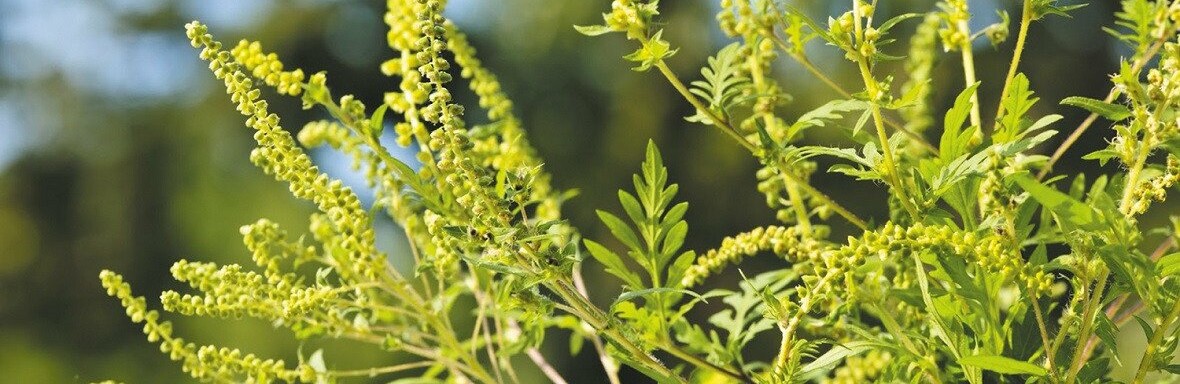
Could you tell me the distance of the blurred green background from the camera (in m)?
8.42

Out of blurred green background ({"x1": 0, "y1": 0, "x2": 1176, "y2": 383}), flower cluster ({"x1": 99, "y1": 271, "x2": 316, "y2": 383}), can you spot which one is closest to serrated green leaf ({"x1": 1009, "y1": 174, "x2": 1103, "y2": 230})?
flower cluster ({"x1": 99, "y1": 271, "x2": 316, "y2": 383})

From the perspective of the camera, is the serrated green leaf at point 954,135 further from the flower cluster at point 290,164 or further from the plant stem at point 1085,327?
the flower cluster at point 290,164

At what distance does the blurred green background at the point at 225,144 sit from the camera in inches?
332

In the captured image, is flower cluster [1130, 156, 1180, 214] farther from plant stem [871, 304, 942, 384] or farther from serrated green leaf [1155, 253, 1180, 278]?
plant stem [871, 304, 942, 384]

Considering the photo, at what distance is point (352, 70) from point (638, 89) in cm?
236

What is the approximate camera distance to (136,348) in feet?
30.8

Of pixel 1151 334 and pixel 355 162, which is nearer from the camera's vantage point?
pixel 1151 334

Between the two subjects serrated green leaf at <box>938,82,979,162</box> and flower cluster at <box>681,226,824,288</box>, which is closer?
serrated green leaf at <box>938,82,979,162</box>

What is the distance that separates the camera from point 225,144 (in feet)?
30.8

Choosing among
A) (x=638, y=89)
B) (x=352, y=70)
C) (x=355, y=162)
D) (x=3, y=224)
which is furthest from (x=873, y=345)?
(x=3, y=224)

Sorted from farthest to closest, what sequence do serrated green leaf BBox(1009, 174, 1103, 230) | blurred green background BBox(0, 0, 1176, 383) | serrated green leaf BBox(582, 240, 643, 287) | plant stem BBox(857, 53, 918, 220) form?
blurred green background BBox(0, 0, 1176, 383), serrated green leaf BBox(582, 240, 643, 287), plant stem BBox(857, 53, 918, 220), serrated green leaf BBox(1009, 174, 1103, 230)

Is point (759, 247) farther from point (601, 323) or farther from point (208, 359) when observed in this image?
point (208, 359)

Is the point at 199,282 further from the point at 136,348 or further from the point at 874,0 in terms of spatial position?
the point at 136,348

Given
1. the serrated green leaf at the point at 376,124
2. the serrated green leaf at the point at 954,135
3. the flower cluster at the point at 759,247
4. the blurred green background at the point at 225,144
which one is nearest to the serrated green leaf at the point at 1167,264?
the serrated green leaf at the point at 954,135
